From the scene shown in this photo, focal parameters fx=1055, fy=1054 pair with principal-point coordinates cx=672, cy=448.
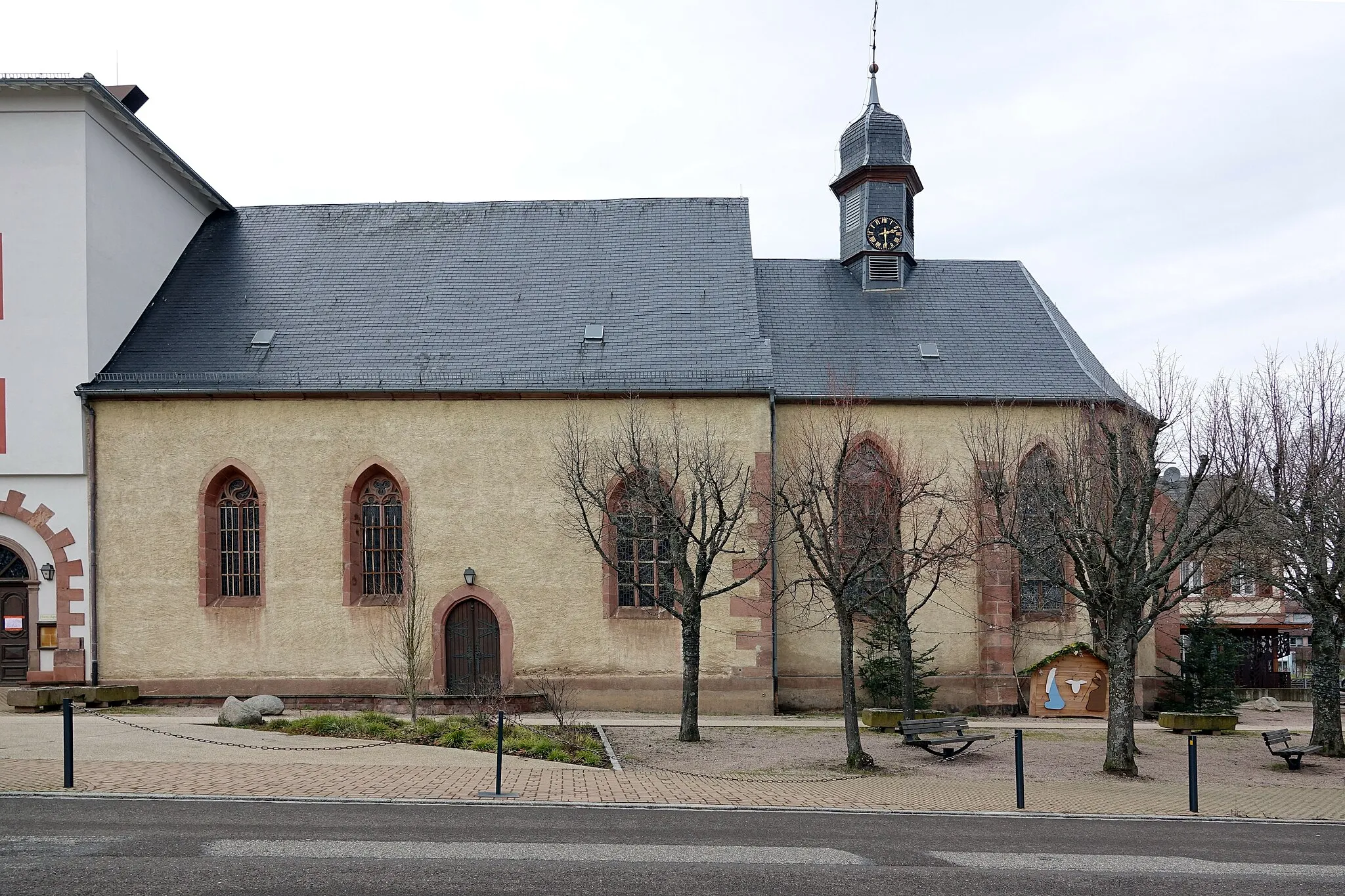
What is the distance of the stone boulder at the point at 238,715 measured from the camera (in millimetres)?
16031

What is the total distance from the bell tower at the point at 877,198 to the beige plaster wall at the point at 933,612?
4.77 meters

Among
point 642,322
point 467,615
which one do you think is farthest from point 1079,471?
point 467,615

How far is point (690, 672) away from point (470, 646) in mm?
5665

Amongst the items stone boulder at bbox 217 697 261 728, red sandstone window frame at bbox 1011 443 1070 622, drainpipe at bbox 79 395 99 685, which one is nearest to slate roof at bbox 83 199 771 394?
drainpipe at bbox 79 395 99 685

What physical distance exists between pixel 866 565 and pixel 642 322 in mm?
8758

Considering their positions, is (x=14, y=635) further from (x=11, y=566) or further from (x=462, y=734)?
(x=462, y=734)

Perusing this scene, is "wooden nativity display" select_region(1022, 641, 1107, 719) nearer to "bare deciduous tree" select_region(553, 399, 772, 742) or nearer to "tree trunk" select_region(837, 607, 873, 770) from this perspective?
"bare deciduous tree" select_region(553, 399, 772, 742)

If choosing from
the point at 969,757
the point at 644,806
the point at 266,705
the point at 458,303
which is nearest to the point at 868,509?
the point at 969,757

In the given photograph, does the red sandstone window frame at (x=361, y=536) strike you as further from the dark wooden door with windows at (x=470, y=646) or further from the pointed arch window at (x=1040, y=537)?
the pointed arch window at (x=1040, y=537)

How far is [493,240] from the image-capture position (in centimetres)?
2473

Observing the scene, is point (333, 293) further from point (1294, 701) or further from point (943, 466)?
point (1294, 701)

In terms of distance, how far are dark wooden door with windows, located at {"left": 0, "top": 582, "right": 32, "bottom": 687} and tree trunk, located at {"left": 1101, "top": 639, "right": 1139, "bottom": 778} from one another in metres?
19.3

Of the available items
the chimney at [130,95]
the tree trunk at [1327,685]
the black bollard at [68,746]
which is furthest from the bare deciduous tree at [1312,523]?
the chimney at [130,95]

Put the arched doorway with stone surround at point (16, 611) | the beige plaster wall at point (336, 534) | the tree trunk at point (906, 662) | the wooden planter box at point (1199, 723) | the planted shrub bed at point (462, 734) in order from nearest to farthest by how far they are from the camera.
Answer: the planted shrub bed at point (462, 734), the tree trunk at point (906, 662), the wooden planter box at point (1199, 723), the arched doorway with stone surround at point (16, 611), the beige plaster wall at point (336, 534)
